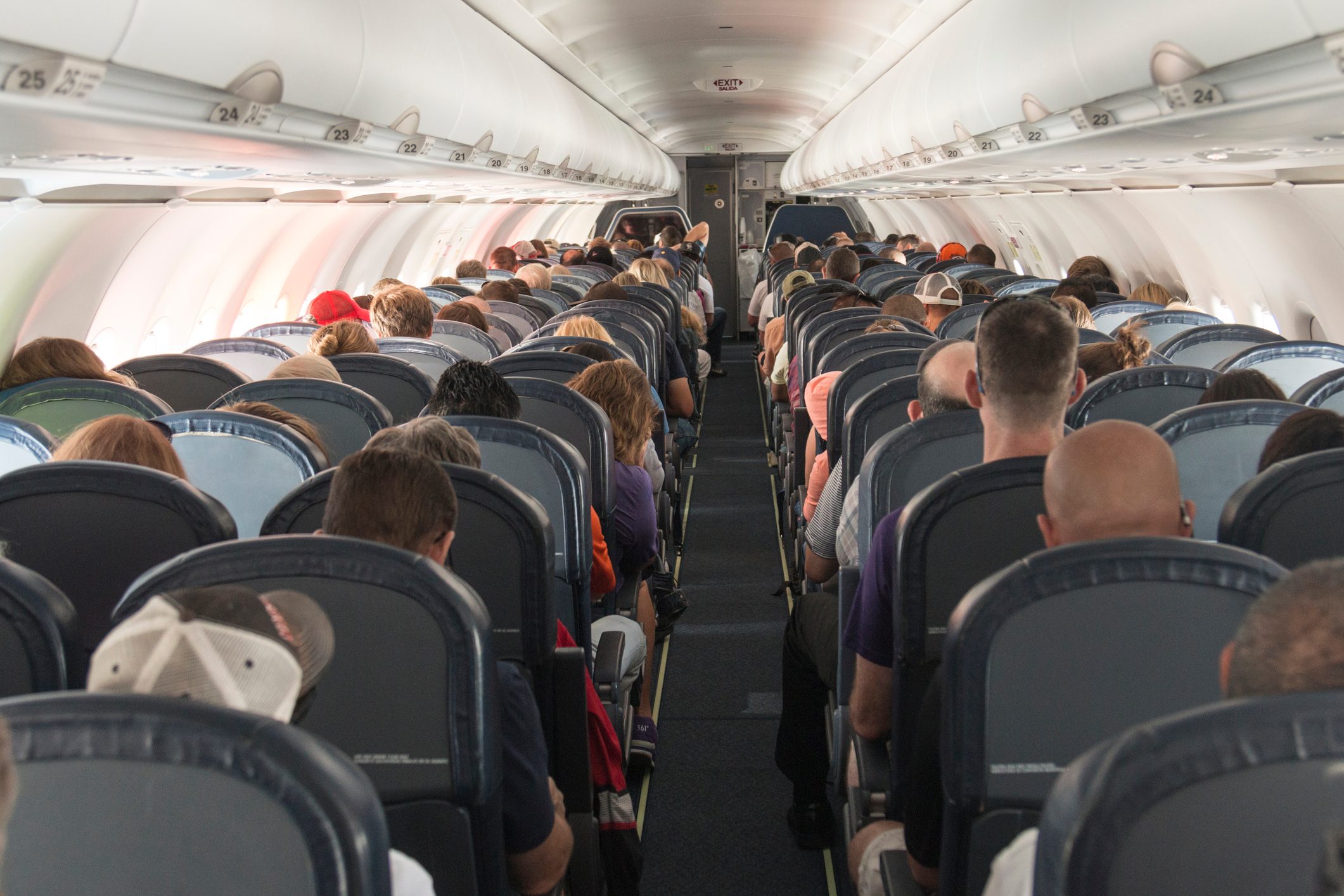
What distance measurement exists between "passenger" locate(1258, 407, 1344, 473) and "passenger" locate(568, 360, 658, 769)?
2.46m

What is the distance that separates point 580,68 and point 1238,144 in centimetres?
854

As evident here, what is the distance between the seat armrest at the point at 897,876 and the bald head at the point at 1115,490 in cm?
88

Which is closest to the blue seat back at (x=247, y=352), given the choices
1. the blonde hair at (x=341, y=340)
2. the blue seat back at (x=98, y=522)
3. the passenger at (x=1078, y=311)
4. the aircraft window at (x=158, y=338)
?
the blonde hair at (x=341, y=340)

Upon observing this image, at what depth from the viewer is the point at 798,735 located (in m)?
4.07

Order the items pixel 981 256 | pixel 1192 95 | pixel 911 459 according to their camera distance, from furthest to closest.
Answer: pixel 981 256 < pixel 1192 95 < pixel 911 459

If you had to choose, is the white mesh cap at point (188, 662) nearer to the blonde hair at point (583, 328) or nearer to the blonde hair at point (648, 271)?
the blonde hair at point (583, 328)

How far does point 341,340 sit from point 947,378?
318 centimetres

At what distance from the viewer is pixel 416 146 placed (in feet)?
21.1

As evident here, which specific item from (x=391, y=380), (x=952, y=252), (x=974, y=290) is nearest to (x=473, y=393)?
(x=391, y=380)

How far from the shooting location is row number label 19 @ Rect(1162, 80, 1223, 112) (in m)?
3.93

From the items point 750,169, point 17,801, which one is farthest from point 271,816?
point 750,169

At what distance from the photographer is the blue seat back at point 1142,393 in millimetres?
4238

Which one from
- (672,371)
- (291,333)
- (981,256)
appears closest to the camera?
(291,333)

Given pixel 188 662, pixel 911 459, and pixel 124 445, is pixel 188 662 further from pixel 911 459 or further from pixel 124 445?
pixel 911 459
